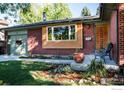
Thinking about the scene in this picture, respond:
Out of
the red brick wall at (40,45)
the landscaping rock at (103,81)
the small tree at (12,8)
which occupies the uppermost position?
the small tree at (12,8)

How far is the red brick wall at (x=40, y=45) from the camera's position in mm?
8523

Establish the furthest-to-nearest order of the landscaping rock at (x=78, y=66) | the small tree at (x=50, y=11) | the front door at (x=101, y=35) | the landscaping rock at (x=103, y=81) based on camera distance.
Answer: the front door at (x=101, y=35), the small tree at (x=50, y=11), the landscaping rock at (x=78, y=66), the landscaping rock at (x=103, y=81)

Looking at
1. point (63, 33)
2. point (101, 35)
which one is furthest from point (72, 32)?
point (101, 35)

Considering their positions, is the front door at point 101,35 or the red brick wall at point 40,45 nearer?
the front door at point 101,35

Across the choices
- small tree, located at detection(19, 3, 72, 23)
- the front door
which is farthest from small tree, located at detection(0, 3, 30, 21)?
the front door

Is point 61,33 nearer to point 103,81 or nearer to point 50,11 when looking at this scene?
point 50,11

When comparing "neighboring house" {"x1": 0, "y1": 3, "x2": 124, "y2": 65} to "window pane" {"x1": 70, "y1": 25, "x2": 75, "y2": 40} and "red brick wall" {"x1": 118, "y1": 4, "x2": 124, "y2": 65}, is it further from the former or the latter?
"red brick wall" {"x1": 118, "y1": 4, "x2": 124, "y2": 65}

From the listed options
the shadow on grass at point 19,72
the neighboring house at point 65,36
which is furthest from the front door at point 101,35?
the shadow on grass at point 19,72

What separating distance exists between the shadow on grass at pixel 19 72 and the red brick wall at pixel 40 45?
5.00ft

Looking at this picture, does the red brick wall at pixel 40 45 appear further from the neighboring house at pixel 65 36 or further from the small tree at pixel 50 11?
the small tree at pixel 50 11

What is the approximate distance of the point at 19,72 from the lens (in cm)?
630

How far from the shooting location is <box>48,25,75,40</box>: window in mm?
8727
